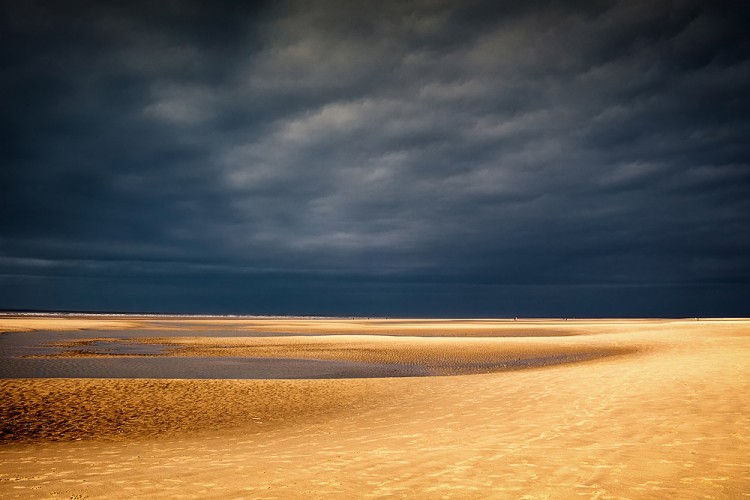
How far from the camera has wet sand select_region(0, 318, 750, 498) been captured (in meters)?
8.38

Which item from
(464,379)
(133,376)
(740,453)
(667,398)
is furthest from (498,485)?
(133,376)

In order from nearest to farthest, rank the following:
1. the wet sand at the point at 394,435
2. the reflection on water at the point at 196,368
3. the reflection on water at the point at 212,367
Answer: the wet sand at the point at 394,435, the reflection on water at the point at 196,368, the reflection on water at the point at 212,367

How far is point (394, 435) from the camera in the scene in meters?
12.7

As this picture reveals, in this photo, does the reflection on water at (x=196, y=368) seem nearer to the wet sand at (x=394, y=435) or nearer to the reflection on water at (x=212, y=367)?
the reflection on water at (x=212, y=367)

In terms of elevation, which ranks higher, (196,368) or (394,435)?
(394,435)

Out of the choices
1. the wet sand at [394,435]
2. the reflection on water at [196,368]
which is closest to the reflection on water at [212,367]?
the reflection on water at [196,368]

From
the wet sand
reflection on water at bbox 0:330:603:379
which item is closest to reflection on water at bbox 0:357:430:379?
reflection on water at bbox 0:330:603:379

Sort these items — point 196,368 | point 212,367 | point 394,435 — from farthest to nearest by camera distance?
point 212,367 < point 196,368 < point 394,435

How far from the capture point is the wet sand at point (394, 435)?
838 cm

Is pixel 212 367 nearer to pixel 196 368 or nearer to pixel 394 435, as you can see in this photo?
pixel 196 368

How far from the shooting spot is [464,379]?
22156mm

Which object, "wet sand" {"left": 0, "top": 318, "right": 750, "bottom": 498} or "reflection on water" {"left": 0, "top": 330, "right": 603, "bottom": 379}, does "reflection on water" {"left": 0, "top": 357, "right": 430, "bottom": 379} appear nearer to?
"reflection on water" {"left": 0, "top": 330, "right": 603, "bottom": 379}

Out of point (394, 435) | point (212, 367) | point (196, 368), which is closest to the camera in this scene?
point (394, 435)

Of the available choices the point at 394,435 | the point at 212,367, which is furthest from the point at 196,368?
the point at 394,435
